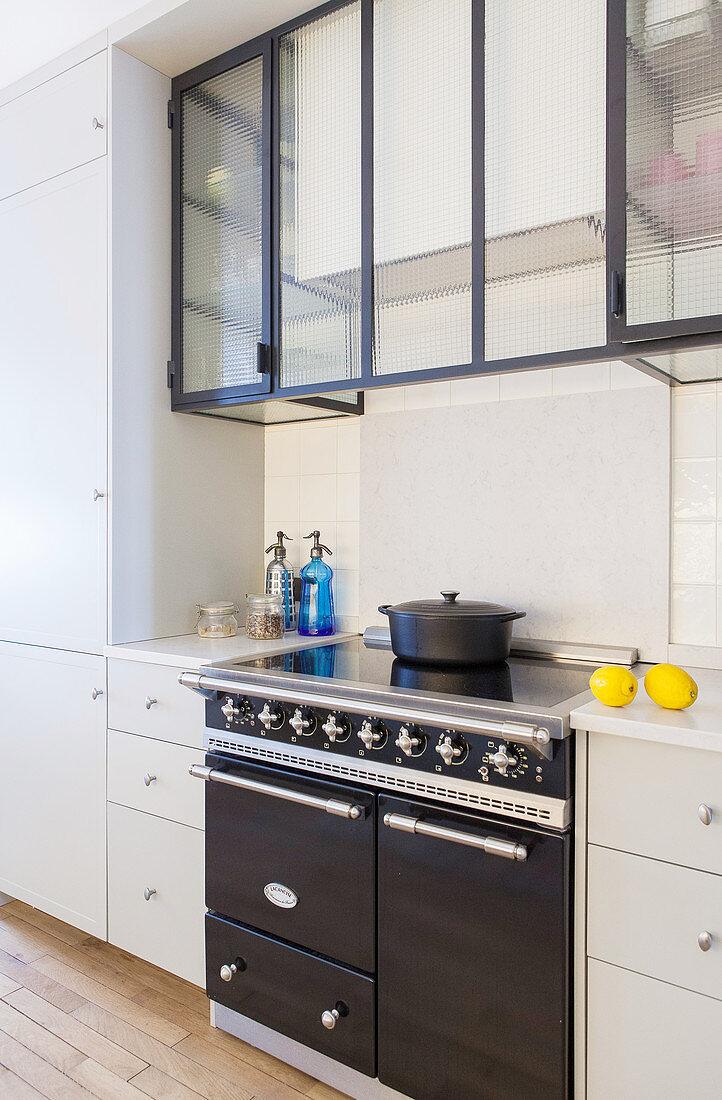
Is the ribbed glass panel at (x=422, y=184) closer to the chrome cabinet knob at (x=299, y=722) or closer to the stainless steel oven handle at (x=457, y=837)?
the chrome cabinet knob at (x=299, y=722)

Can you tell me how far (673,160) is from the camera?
4.91ft

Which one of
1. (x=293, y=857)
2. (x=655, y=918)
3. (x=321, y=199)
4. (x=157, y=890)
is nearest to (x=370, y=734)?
(x=293, y=857)

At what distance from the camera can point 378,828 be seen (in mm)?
1665

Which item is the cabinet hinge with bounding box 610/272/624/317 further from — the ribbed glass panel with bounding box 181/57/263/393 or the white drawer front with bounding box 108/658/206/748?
the white drawer front with bounding box 108/658/206/748

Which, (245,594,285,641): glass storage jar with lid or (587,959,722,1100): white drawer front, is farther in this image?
(245,594,285,641): glass storage jar with lid

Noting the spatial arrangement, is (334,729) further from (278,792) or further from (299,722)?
(278,792)

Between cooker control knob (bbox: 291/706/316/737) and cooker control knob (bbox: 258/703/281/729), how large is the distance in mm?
62

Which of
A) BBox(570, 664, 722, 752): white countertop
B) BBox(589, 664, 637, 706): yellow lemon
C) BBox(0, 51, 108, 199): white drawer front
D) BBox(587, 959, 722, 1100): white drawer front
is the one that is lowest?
BBox(587, 959, 722, 1100): white drawer front

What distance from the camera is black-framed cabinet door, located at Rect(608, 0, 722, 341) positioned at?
1.46 meters

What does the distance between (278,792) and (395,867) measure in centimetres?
33

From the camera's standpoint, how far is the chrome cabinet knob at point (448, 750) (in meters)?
1.51

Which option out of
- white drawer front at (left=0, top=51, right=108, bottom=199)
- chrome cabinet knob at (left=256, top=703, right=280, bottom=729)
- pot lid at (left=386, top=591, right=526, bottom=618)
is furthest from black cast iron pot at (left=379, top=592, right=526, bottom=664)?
white drawer front at (left=0, top=51, right=108, bottom=199)

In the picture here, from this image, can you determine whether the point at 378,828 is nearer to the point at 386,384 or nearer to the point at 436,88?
the point at 386,384

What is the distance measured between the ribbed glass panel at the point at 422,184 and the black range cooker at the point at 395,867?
2.74ft
